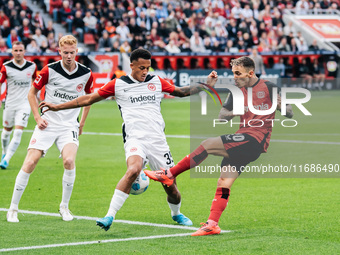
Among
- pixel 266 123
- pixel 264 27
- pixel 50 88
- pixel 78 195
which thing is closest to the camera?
pixel 266 123

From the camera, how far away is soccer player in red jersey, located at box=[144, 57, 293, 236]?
7.85 m

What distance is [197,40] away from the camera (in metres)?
35.0

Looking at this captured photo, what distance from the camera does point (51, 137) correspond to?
9.26 m

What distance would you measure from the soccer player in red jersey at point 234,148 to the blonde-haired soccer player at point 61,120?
Result: 171 cm

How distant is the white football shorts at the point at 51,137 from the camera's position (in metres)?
9.20

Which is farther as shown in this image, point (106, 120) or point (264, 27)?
point (264, 27)

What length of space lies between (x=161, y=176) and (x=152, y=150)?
1.33ft

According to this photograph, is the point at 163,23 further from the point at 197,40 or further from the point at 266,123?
the point at 266,123

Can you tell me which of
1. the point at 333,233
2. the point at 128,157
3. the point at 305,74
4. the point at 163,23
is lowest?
the point at 305,74

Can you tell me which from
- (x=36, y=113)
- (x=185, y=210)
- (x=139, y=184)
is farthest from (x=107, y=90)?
A: (x=185, y=210)

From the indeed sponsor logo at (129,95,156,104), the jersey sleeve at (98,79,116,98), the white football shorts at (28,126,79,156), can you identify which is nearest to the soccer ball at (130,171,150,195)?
the indeed sponsor logo at (129,95,156,104)

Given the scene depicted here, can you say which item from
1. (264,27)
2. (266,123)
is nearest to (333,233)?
(266,123)

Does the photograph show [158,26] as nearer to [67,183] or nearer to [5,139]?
[5,139]

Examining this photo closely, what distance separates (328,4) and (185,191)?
36973mm
